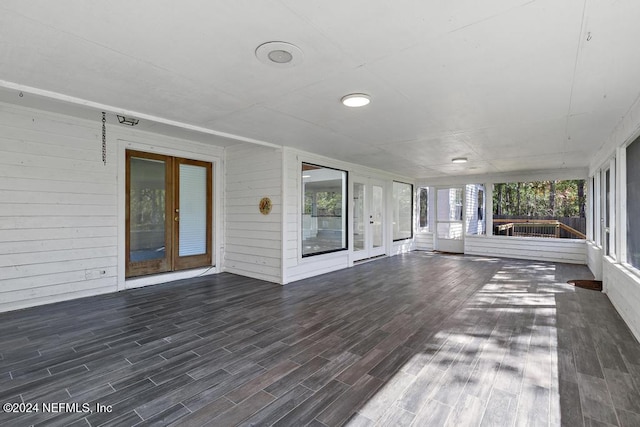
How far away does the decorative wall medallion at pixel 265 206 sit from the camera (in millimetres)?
5383

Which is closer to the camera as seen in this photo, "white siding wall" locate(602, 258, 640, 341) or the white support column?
"white siding wall" locate(602, 258, 640, 341)

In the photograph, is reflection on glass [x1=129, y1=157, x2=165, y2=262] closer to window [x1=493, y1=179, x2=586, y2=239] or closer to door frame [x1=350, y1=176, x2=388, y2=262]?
door frame [x1=350, y1=176, x2=388, y2=262]

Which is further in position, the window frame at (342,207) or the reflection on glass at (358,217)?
the reflection on glass at (358,217)

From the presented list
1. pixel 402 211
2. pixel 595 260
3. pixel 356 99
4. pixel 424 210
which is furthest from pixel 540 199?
pixel 356 99

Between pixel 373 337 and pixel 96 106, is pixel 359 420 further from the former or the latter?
pixel 96 106

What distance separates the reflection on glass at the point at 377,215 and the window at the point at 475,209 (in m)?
2.80

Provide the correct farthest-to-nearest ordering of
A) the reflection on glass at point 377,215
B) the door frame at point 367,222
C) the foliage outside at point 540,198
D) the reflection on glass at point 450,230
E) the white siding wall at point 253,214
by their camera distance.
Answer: the foliage outside at point 540,198 → the reflection on glass at point 450,230 → the reflection on glass at point 377,215 → the door frame at point 367,222 → the white siding wall at point 253,214

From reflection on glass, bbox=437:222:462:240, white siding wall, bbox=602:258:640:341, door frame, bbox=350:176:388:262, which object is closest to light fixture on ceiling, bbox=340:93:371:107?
white siding wall, bbox=602:258:640:341

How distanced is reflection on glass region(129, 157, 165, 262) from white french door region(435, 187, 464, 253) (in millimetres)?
7671

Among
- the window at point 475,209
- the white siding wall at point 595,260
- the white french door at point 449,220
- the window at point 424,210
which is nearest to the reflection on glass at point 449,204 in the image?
the white french door at point 449,220

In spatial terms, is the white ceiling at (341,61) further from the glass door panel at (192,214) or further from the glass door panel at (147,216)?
the glass door panel at (192,214)

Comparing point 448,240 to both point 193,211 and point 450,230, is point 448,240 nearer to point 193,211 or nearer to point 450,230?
point 450,230

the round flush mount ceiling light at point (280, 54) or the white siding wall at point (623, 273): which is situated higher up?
the round flush mount ceiling light at point (280, 54)

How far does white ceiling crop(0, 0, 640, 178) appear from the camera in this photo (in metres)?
1.74
